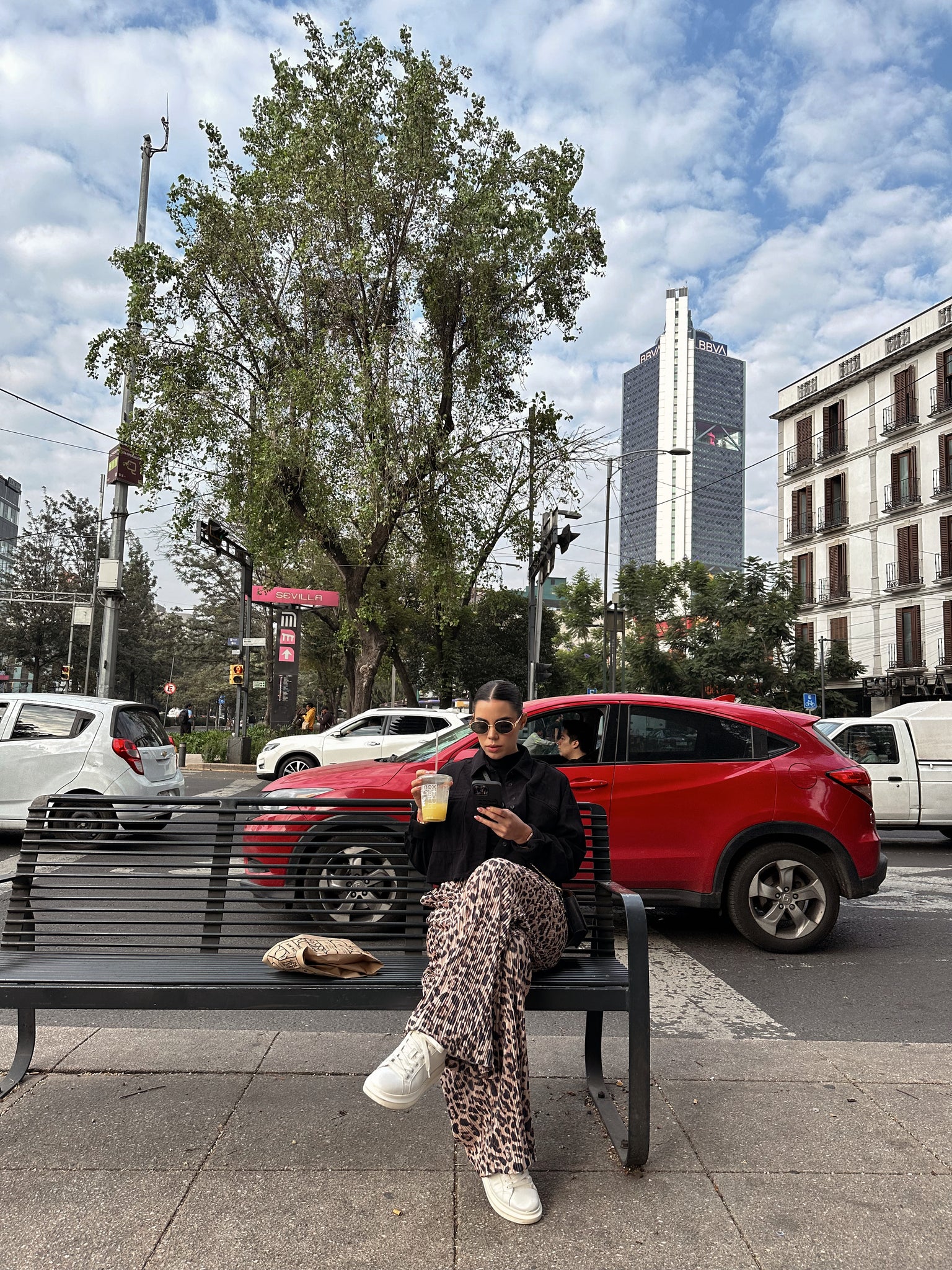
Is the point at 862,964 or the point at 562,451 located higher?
the point at 562,451

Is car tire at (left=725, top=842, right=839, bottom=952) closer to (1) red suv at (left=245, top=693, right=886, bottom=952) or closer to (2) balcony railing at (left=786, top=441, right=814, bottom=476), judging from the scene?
(1) red suv at (left=245, top=693, right=886, bottom=952)

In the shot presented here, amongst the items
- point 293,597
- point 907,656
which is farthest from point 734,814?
point 907,656

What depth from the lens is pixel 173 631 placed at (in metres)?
73.6

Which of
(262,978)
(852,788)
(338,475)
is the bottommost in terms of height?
(262,978)

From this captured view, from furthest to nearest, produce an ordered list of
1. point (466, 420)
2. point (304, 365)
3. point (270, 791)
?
1. point (466, 420)
2. point (304, 365)
3. point (270, 791)

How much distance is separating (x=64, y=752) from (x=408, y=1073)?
842 cm

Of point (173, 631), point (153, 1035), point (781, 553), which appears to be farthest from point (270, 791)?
point (173, 631)

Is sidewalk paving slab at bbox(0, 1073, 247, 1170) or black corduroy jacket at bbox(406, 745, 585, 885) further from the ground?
black corduroy jacket at bbox(406, 745, 585, 885)

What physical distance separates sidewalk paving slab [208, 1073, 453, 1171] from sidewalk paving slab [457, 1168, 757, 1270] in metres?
0.27

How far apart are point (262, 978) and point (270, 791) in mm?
4105

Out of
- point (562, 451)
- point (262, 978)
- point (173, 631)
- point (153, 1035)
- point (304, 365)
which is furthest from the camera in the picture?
point (173, 631)

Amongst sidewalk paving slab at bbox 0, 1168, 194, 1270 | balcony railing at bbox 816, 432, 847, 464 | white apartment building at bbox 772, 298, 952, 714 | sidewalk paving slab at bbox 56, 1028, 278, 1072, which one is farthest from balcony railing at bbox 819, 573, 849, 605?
sidewalk paving slab at bbox 0, 1168, 194, 1270

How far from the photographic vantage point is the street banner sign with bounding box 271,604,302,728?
90.0 feet

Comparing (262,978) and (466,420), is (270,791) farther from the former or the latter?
(466,420)
